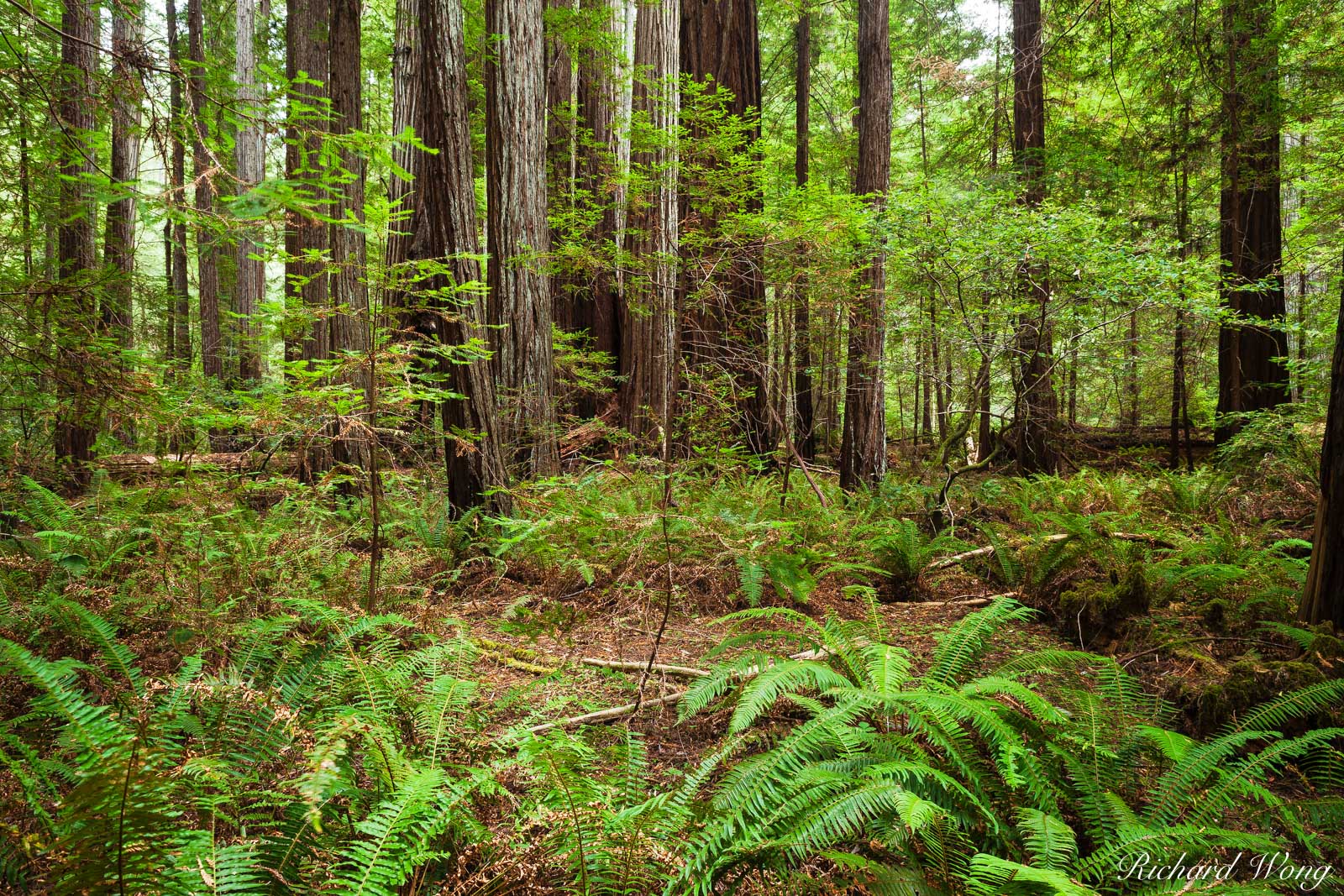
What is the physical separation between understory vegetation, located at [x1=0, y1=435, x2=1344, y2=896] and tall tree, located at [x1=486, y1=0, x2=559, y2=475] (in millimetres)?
887

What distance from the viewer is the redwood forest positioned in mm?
1728

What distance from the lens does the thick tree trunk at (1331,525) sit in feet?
9.34

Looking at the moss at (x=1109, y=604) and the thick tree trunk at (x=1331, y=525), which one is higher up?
the thick tree trunk at (x=1331, y=525)

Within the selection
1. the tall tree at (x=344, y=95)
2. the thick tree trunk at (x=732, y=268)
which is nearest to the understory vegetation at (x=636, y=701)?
the thick tree trunk at (x=732, y=268)

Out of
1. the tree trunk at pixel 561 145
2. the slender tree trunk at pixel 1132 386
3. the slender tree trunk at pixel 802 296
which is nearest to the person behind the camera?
the slender tree trunk at pixel 802 296

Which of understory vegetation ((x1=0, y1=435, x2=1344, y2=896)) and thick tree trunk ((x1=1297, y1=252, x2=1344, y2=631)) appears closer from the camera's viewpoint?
understory vegetation ((x1=0, y1=435, x2=1344, y2=896))

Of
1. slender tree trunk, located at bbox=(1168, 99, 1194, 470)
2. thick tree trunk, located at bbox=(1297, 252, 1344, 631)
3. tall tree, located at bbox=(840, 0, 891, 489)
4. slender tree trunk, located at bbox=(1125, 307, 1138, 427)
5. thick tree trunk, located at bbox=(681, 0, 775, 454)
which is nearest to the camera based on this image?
thick tree trunk, located at bbox=(1297, 252, 1344, 631)

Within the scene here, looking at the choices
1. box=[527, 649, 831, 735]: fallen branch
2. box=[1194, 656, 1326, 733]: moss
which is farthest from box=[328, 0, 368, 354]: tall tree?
box=[1194, 656, 1326, 733]: moss

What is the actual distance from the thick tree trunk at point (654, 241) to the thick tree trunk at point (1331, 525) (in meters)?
3.78

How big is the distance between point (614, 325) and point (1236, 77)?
740 centimetres

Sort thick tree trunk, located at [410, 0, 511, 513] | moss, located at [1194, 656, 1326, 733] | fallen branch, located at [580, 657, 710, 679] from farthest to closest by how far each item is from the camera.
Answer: thick tree trunk, located at [410, 0, 511, 513] < fallen branch, located at [580, 657, 710, 679] < moss, located at [1194, 656, 1326, 733]

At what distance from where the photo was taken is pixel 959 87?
854cm

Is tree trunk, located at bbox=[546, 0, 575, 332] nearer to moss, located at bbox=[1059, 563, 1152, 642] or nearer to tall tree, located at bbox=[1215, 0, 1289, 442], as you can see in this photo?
moss, located at bbox=[1059, 563, 1152, 642]

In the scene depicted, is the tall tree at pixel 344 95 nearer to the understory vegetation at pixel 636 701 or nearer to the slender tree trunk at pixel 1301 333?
the understory vegetation at pixel 636 701
